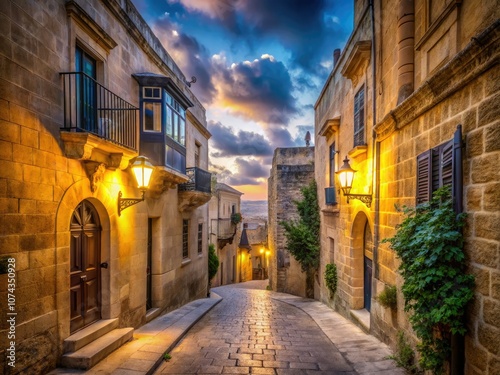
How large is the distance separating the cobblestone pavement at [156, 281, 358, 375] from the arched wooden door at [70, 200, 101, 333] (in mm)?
1752

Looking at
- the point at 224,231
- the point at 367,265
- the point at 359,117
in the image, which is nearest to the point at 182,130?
the point at 359,117

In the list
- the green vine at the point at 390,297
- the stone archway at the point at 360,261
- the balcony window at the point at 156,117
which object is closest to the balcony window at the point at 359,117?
the stone archway at the point at 360,261

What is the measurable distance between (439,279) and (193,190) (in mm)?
8360

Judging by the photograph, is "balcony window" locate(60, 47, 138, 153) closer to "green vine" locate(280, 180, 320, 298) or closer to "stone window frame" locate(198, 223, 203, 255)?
"stone window frame" locate(198, 223, 203, 255)

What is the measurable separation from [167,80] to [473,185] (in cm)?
698

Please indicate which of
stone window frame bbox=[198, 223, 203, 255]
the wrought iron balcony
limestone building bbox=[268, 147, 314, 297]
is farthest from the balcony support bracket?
limestone building bbox=[268, 147, 314, 297]

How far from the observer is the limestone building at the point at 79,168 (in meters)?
3.95

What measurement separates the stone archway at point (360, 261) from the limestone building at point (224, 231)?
1673 cm

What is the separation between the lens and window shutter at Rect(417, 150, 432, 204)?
4.01 metres

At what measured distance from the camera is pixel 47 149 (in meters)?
4.41

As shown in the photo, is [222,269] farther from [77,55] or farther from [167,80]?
[77,55]

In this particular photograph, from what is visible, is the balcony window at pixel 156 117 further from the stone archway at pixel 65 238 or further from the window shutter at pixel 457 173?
the window shutter at pixel 457 173

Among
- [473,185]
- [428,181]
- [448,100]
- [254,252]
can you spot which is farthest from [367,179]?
[254,252]

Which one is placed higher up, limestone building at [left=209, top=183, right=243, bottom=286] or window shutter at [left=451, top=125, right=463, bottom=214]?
window shutter at [left=451, top=125, right=463, bottom=214]
